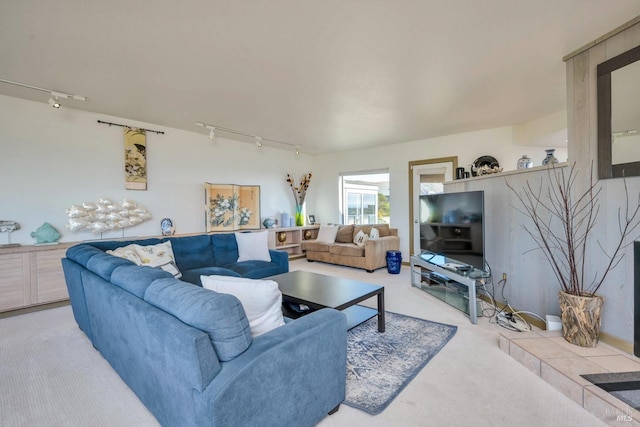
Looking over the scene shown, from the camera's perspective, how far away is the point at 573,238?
8.21 ft

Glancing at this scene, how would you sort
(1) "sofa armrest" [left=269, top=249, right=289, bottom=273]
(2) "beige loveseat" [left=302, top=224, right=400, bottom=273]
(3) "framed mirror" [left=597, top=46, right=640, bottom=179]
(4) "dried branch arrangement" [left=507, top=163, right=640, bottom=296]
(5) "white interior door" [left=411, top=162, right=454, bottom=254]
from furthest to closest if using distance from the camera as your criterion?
(5) "white interior door" [left=411, top=162, right=454, bottom=254] → (2) "beige loveseat" [left=302, top=224, right=400, bottom=273] → (1) "sofa armrest" [left=269, top=249, right=289, bottom=273] → (4) "dried branch arrangement" [left=507, top=163, right=640, bottom=296] → (3) "framed mirror" [left=597, top=46, right=640, bottom=179]

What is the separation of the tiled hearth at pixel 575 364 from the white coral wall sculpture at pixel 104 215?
4819mm

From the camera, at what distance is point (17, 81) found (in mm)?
2961

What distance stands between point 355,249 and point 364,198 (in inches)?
116

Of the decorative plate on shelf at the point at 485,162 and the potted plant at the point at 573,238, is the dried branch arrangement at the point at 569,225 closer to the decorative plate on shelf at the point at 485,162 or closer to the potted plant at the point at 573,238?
the potted plant at the point at 573,238

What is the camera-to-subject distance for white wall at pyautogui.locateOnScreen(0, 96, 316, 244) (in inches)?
138

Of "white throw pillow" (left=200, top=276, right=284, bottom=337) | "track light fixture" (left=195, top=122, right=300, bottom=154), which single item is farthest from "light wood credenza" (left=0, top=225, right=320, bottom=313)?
"white throw pillow" (left=200, top=276, right=284, bottom=337)

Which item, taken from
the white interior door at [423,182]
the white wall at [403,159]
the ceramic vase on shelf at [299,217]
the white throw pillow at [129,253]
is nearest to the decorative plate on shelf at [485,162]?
the white wall at [403,159]

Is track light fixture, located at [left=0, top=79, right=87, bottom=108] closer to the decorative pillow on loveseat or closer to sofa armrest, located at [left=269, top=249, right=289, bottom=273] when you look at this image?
sofa armrest, located at [left=269, top=249, right=289, bottom=273]

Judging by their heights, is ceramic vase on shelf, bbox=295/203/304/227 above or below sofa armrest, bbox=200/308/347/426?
above

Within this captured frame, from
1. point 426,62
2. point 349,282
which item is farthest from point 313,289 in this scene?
point 426,62

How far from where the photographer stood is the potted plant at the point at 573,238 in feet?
7.00

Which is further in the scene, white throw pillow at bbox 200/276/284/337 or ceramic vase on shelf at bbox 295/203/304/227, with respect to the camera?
ceramic vase on shelf at bbox 295/203/304/227

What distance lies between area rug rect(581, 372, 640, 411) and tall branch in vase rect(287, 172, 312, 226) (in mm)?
5422
